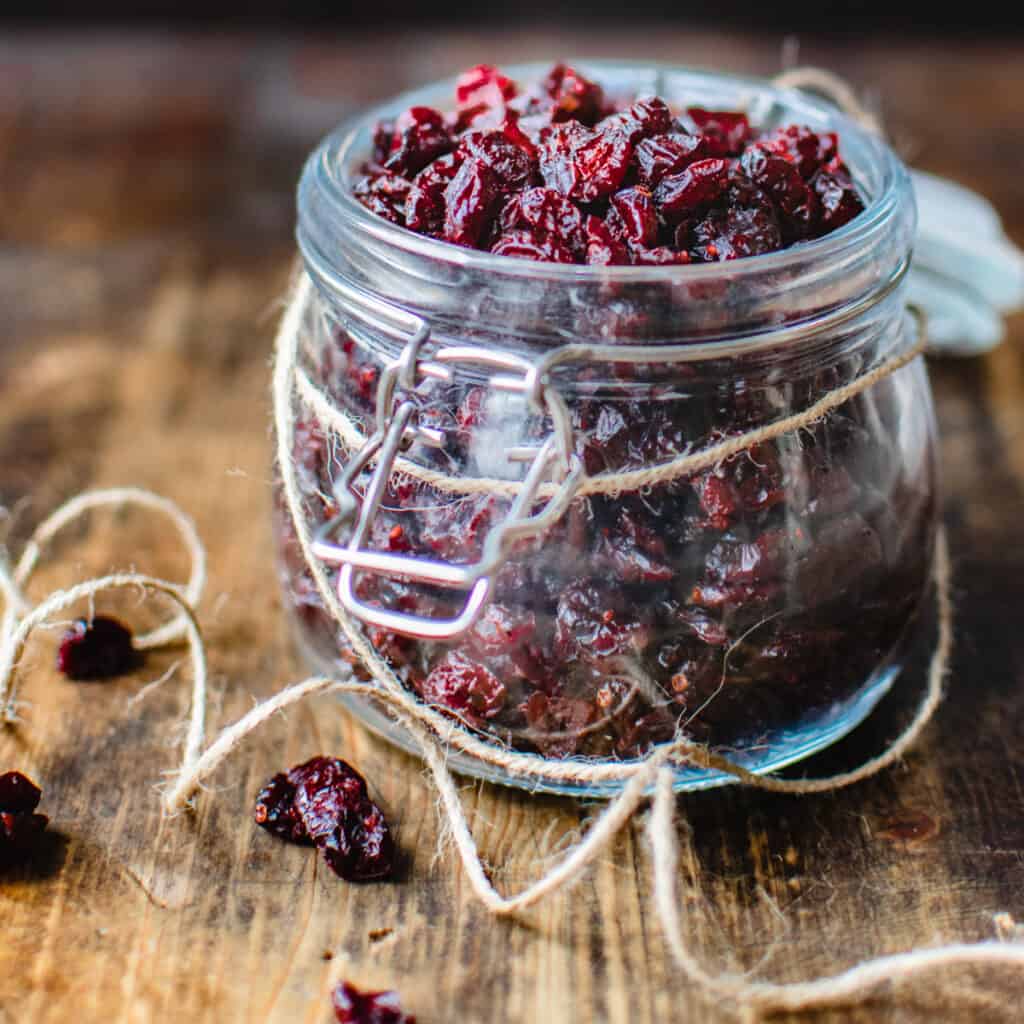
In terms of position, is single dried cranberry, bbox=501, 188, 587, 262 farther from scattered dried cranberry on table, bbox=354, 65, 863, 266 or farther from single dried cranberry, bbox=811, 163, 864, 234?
single dried cranberry, bbox=811, 163, 864, 234

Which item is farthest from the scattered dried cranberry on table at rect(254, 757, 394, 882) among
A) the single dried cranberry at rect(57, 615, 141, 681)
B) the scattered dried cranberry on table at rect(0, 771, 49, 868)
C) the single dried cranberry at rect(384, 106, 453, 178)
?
the single dried cranberry at rect(384, 106, 453, 178)

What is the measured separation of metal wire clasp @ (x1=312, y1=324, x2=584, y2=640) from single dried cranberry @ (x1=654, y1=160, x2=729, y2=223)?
25cm

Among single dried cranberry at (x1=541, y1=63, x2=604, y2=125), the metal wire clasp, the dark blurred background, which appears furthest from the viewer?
the dark blurred background

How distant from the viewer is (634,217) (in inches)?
53.2

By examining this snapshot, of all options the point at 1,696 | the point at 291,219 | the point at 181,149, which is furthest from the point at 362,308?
the point at 181,149

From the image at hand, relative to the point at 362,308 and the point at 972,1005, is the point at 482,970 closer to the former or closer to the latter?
the point at 972,1005

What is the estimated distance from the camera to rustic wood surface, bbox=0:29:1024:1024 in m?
1.34

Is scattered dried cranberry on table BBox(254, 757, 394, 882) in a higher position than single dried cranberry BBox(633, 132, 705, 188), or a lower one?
lower

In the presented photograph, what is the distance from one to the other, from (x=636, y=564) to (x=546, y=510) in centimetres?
15

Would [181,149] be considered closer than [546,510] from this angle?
→ No

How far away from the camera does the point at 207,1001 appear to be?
1.31m

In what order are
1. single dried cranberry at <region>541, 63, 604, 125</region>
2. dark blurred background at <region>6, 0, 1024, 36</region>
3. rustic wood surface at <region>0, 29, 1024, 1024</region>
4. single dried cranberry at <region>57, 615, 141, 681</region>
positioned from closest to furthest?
rustic wood surface at <region>0, 29, 1024, 1024</region>, single dried cranberry at <region>541, 63, 604, 125</region>, single dried cranberry at <region>57, 615, 141, 681</region>, dark blurred background at <region>6, 0, 1024, 36</region>

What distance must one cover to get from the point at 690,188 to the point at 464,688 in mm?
604

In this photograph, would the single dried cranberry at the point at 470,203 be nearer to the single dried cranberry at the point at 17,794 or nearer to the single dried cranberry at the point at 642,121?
the single dried cranberry at the point at 642,121
